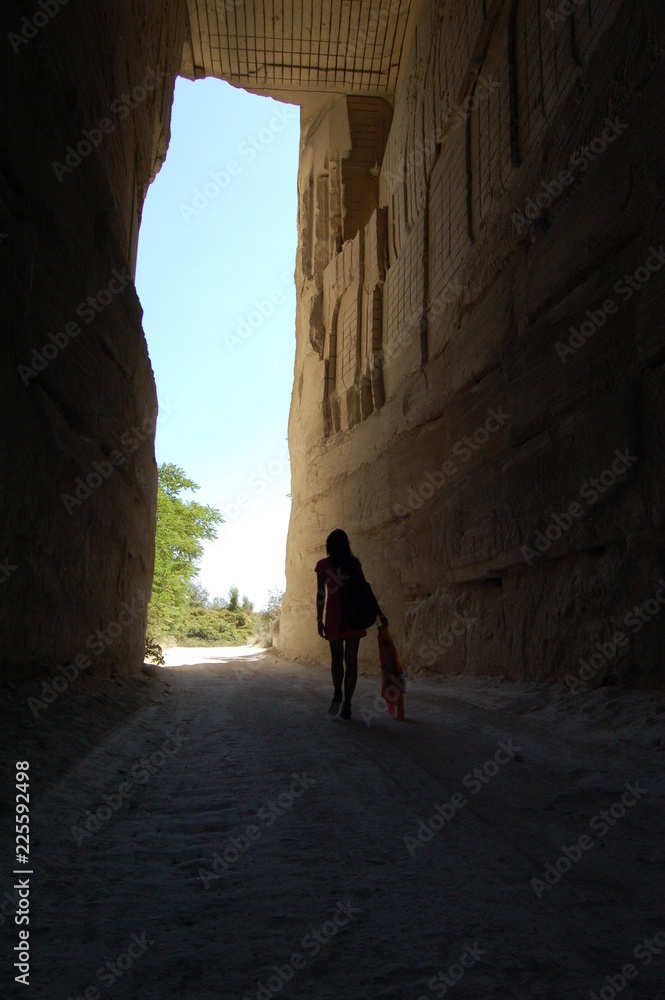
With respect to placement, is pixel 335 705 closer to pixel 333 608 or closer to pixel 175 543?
pixel 333 608

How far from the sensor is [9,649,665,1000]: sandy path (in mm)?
1661

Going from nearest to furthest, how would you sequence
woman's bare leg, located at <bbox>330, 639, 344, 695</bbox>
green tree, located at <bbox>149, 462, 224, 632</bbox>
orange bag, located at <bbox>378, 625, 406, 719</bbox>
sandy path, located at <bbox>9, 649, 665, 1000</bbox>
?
sandy path, located at <bbox>9, 649, 665, 1000</bbox> < orange bag, located at <bbox>378, 625, 406, 719</bbox> < woman's bare leg, located at <bbox>330, 639, 344, 695</bbox> < green tree, located at <bbox>149, 462, 224, 632</bbox>

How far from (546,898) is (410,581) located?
6992mm

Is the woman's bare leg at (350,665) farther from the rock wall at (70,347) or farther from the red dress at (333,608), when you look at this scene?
the rock wall at (70,347)

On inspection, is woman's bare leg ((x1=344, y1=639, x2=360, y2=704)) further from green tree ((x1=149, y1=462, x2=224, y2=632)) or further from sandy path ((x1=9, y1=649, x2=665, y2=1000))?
green tree ((x1=149, y1=462, x2=224, y2=632))

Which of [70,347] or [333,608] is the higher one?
[70,347]

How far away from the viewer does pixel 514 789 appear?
3.25m

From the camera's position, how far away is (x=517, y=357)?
252 inches

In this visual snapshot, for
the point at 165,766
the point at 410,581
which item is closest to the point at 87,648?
the point at 165,766

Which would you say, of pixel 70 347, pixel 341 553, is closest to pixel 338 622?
pixel 341 553

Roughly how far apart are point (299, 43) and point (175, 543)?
598 inches

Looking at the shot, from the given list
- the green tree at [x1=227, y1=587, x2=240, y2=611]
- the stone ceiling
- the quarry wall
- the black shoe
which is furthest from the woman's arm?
the green tree at [x1=227, y1=587, x2=240, y2=611]

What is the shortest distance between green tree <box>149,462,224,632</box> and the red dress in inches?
616

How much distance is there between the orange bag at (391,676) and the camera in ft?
16.8
